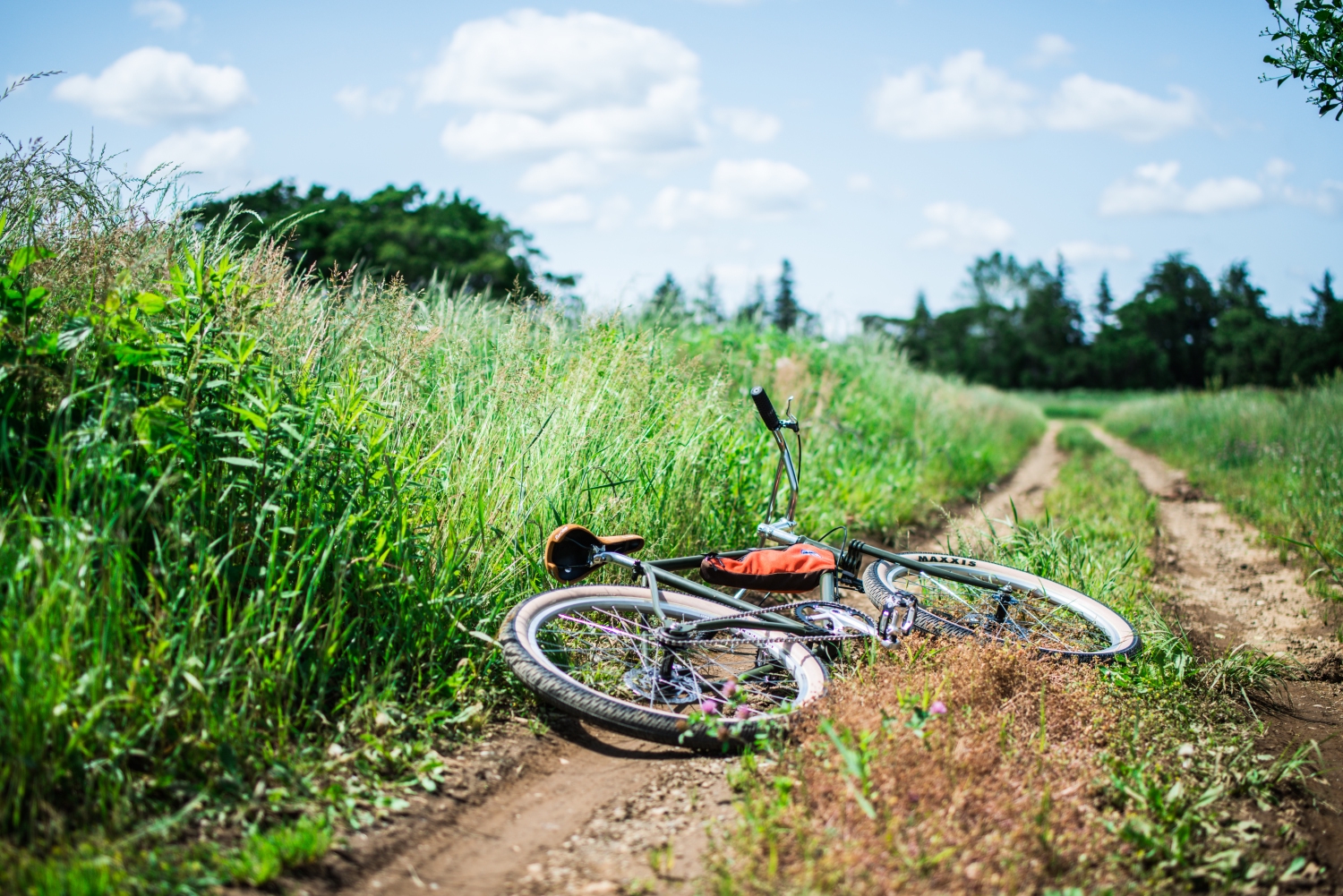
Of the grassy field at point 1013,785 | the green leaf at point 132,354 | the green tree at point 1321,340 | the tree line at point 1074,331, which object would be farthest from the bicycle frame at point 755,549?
the tree line at point 1074,331

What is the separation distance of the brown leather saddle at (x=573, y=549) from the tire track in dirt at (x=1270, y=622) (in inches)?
107

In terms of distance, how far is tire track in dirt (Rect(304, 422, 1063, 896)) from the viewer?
2.21 m

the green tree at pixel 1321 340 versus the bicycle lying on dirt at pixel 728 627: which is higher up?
the green tree at pixel 1321 340

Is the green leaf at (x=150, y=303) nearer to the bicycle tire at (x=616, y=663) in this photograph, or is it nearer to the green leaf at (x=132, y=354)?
the green leaf at (x=132, y=354)

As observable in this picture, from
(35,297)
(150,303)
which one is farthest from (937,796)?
(35,297)

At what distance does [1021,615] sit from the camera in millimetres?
4301

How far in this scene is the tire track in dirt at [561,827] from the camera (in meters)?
2.21

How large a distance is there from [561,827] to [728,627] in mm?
1051

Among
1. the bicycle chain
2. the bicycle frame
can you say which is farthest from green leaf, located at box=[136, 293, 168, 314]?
the bicycle chain

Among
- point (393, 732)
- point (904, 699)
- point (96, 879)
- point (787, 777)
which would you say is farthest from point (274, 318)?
point (904, 699)

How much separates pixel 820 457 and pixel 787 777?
5.36 metres

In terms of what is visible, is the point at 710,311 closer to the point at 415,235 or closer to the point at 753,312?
the point at 753,312

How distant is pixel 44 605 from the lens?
2234 mm

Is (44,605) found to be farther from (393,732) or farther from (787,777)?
(787,777)
